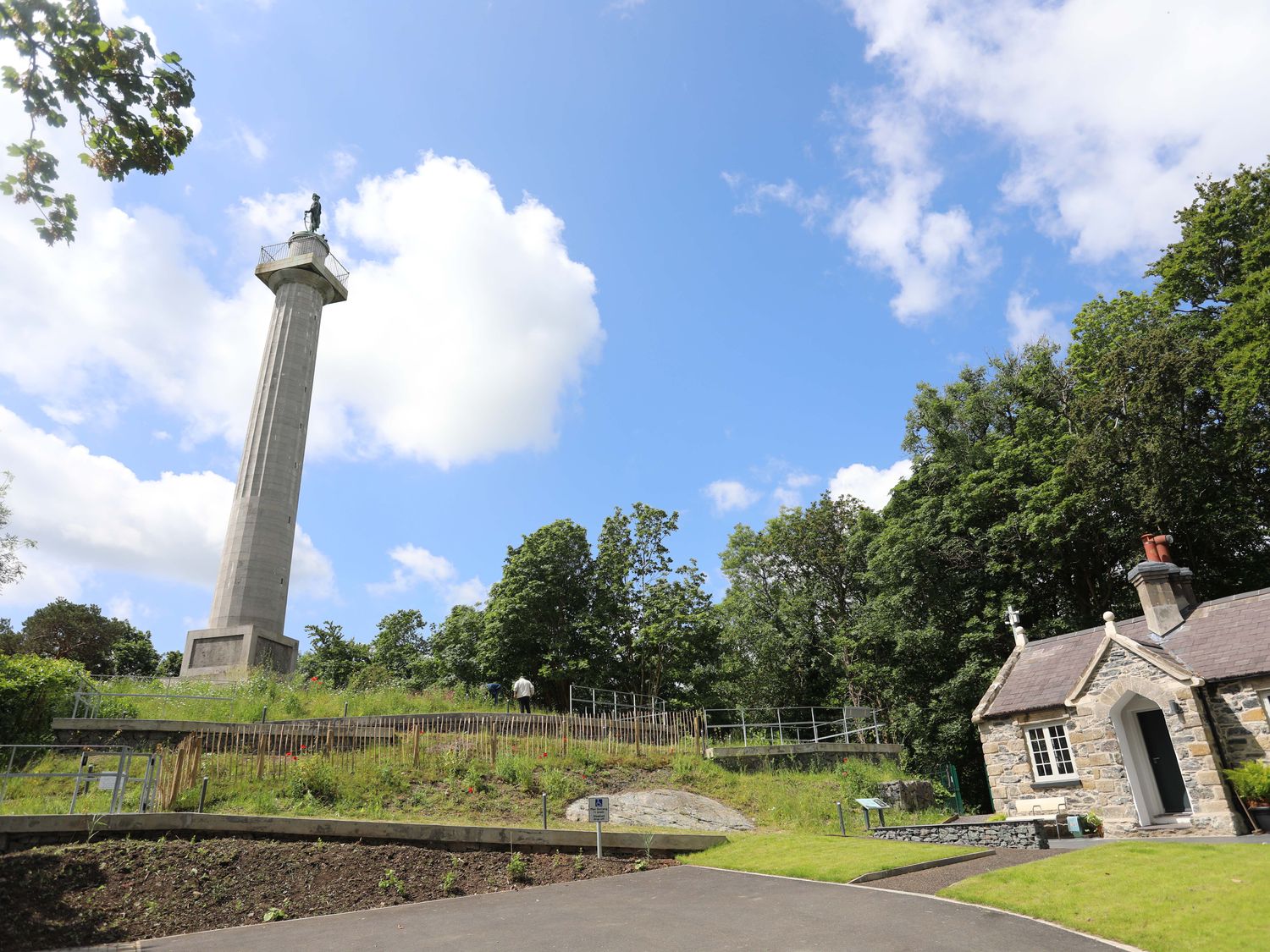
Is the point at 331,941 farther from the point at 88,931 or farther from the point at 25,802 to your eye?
the point at 25,802

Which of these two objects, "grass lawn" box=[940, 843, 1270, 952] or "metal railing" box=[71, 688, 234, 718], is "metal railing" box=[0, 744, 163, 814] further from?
"grass lawn" box=[940, 843, 1270, 952]

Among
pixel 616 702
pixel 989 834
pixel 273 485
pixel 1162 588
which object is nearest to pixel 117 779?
pixel 989 834

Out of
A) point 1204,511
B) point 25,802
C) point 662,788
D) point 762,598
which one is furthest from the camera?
point 762,598

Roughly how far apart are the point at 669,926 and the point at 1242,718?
14455mm

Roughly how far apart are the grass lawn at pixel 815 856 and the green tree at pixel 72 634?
49412 mm

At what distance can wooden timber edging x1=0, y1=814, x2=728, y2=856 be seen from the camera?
11125 millimetres

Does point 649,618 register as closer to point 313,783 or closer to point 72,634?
point 313,783

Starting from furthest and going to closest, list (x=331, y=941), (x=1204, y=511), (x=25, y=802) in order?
(x=1204, y=511), (x=25, y=802), (x=331, y=941)

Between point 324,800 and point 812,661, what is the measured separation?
3086 cm

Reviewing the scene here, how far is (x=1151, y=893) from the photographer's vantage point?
9.82 metres

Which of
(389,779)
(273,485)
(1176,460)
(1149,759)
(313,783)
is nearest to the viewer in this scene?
(313,783)

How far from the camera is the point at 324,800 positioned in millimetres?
15328

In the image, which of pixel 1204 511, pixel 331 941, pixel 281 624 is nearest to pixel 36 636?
pixel 281 624

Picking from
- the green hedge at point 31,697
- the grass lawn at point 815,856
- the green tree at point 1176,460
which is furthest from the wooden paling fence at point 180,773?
the green tree at point 1176,460
